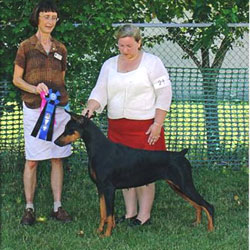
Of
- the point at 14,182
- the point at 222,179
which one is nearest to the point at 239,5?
the point at 222,179

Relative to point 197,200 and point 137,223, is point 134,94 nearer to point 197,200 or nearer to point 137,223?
point 197,200

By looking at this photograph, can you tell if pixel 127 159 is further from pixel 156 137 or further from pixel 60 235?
pixel 60 235

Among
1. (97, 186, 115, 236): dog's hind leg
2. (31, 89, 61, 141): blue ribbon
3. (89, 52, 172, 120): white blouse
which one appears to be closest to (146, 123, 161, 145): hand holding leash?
(89, 52, 172, 120): white blouse

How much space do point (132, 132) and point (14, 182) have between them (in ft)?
6.71

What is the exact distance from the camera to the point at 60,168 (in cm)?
583

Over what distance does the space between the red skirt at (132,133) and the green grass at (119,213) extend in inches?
28.0

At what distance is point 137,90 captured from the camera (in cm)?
536

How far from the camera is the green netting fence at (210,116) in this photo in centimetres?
772

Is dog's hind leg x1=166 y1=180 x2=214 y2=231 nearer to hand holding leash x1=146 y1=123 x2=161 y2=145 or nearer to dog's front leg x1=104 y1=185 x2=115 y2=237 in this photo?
hand holding leash x1=146 y1=123 x2=161 y2=145

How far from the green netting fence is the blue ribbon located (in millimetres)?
2457

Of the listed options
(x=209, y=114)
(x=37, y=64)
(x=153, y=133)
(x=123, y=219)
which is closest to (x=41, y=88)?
(x=37, y=64)

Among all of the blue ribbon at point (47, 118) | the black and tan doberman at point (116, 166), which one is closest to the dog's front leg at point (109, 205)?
the black and tan doberman at point (116, 166)

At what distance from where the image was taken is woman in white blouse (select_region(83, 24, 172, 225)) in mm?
5316

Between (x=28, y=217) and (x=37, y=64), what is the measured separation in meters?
1.36
